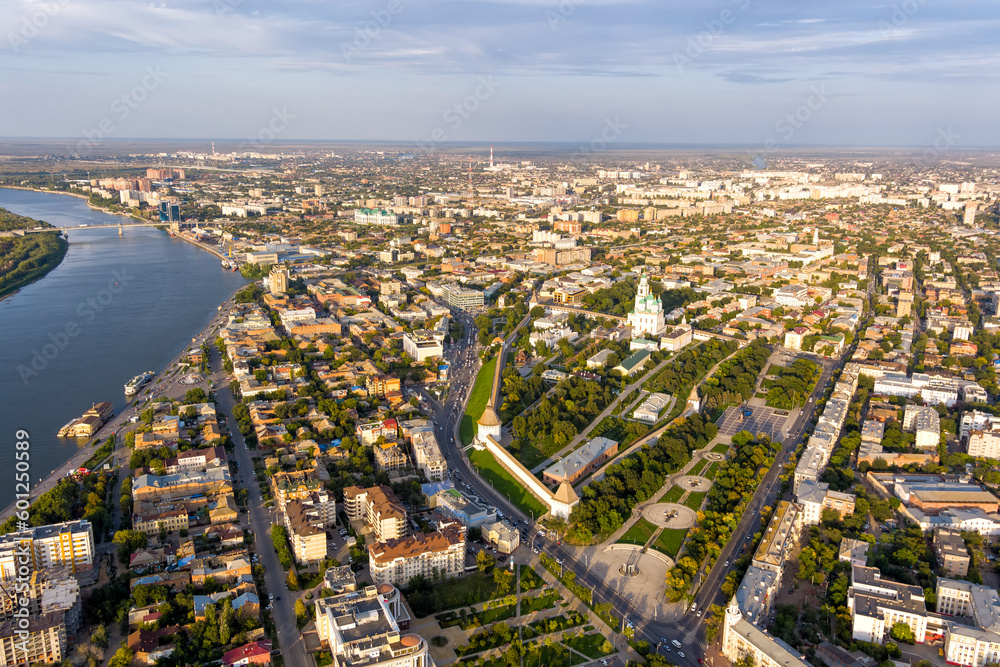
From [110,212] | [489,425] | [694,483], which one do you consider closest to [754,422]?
[694,483]

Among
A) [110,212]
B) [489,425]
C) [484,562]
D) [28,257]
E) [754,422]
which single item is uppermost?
[110,212]

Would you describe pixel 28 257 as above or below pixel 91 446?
above

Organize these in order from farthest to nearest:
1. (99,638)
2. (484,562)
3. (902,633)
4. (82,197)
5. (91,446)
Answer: (82,197)
(91,446)
(484,562)
(902,633)
(99,638)

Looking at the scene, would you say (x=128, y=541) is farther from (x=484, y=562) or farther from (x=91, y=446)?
(x=484, y=562)

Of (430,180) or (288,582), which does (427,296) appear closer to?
(288,582)

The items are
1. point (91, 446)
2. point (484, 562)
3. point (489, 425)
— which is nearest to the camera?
point (484, 562)

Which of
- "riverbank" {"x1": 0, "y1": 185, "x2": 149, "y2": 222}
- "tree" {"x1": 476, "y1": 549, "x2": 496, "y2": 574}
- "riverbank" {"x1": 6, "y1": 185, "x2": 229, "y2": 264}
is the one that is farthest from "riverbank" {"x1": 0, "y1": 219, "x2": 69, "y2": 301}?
"tree" {"x1": 476, "y1": 549, "x2": 496, "y2": 574}

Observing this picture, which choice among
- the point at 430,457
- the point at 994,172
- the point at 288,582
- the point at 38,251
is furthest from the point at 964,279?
the point at 994,172
